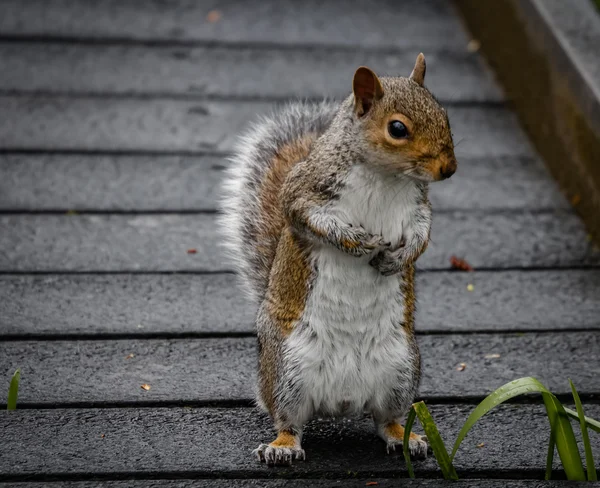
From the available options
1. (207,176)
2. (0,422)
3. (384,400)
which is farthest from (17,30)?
(384,400)

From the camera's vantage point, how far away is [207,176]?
2992 millimetres

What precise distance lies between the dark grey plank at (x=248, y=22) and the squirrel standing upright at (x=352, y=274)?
2019 millimetres

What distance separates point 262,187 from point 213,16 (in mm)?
1978

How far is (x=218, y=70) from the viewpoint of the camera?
3582mm

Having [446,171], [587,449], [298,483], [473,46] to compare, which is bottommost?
[298,483]

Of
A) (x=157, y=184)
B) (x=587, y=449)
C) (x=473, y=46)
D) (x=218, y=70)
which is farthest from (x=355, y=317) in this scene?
(x=473, y=46)

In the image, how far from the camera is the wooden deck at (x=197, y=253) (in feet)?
6.15

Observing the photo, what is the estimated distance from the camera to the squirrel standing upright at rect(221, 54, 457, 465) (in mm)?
1746

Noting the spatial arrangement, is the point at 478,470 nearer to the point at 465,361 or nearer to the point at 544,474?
the point at 544,474

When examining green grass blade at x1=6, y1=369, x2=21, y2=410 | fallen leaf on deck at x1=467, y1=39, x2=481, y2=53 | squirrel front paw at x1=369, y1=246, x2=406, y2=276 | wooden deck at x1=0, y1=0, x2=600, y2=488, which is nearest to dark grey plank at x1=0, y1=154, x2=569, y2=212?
wooden deck at x1=0, y1=0, x2=600, y2=488

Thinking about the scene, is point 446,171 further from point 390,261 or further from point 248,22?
point 248,22

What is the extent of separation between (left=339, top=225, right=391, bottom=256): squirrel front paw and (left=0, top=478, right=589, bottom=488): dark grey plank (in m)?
0.39

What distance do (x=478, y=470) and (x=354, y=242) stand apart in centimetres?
46

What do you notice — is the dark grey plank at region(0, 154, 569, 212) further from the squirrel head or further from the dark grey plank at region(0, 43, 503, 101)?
the squirrel head
